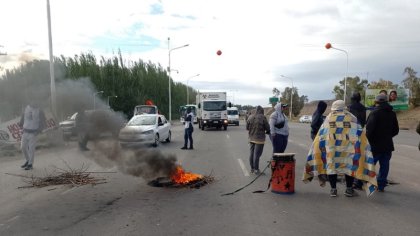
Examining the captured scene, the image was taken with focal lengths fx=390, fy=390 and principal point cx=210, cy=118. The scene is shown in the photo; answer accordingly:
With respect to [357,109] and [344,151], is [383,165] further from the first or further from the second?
[357,109]

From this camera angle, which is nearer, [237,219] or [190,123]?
[237,219]

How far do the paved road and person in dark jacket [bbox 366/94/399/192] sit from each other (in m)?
0.51

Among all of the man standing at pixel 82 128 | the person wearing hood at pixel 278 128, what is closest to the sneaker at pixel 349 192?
the person wearing hood at pixel 278 128

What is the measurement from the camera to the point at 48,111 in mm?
10461

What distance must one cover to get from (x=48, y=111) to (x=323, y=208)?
7686 mm

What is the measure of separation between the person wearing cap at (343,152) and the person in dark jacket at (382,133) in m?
0.72

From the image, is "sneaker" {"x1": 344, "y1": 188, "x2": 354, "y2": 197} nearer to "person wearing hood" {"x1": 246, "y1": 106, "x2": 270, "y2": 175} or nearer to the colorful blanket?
the colorful blanket

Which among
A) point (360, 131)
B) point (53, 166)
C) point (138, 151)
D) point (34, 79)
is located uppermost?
point (34, 79)

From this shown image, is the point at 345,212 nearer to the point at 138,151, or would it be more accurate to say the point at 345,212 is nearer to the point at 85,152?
the point at 138,151

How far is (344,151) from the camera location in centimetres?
659

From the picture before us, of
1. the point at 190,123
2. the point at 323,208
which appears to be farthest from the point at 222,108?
the point at 323,208

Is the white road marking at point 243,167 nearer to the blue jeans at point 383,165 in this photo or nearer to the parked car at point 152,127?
the blue jeans at point 383,165

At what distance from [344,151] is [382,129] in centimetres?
114

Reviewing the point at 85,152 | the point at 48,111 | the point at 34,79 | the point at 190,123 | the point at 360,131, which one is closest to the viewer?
the point at 360,131
